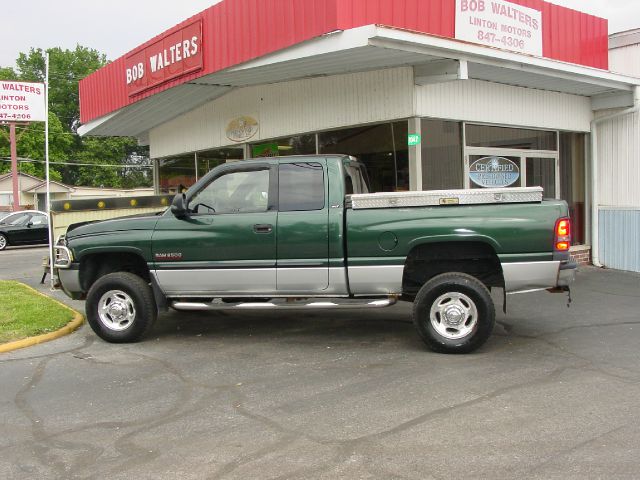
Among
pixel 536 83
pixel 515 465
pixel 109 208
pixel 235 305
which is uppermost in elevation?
pixel 536 83

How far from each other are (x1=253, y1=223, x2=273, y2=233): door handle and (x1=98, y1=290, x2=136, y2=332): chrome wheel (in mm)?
1728

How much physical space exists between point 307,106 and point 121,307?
5401 millimetres

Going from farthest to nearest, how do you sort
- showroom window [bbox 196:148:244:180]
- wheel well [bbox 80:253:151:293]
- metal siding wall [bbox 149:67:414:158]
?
showroom window [bbox 196:148:244:180], metal siding wall [bbox 149:67:414:158], wheel well [bbox 80:253:151:293]

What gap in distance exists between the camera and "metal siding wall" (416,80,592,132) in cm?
952

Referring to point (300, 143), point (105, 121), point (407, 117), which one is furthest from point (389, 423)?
point (105, 121)

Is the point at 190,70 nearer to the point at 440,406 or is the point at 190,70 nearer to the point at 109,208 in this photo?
the point at 109,208

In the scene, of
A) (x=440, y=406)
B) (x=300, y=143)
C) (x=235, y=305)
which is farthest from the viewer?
(x=300, y=143)

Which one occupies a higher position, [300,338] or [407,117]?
[407,117]

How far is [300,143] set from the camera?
11398mm

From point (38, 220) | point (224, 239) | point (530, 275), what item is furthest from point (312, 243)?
point (38, 220)

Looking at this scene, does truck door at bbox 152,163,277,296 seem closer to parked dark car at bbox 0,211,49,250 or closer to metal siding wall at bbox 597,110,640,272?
metal siding wall at bbox 597,110,640,272

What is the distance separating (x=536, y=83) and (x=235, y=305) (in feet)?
23.6

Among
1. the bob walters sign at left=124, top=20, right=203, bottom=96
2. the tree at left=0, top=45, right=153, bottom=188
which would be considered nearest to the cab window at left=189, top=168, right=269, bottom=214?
the bob walters sign at left=124, top=20, right=203, bottom=96

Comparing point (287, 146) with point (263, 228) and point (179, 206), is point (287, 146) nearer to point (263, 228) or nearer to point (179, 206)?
point (179, 206)
